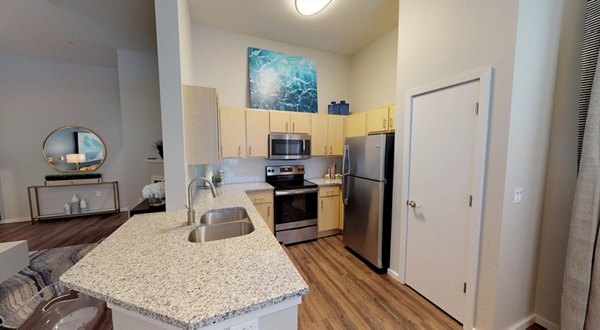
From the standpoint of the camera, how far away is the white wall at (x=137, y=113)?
408 centimetres

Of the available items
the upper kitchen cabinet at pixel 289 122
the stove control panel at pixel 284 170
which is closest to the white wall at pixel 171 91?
the upper kitchen cabinet at pixel 289 122

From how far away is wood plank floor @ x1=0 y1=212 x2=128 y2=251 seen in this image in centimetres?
335

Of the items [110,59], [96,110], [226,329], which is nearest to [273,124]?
Result: [226,329]

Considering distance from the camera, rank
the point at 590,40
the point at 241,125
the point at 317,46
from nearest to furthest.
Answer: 1. the point at 590,40
2. the point at 241,125
3. the point at 317,46

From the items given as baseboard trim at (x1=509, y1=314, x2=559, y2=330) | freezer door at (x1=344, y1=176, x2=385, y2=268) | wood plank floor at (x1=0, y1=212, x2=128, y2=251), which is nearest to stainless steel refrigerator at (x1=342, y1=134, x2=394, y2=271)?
freezer door at (x1=344, y1=176, x2=385, y2=268)

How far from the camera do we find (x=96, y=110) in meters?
4.52

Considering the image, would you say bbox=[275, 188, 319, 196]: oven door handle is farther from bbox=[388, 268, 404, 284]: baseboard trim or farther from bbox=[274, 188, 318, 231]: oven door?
bbox=[388, 268, 404, 284]: baseboard trim

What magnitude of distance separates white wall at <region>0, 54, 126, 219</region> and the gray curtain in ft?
23.0

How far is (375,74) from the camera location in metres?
3.46

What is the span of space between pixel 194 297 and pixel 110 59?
18.2 feet

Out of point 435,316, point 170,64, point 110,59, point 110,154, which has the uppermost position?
point 110,59

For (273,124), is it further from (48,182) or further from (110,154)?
(48,182)

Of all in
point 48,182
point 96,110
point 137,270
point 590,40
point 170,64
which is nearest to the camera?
point 137,270

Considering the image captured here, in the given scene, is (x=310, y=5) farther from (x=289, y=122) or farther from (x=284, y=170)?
(x=284, y=170)
